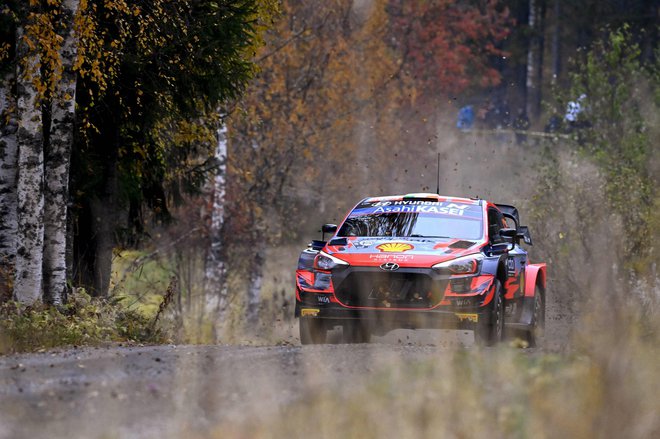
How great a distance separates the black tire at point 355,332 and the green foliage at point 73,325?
2440mm

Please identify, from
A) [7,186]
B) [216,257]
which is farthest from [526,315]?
[216,257]

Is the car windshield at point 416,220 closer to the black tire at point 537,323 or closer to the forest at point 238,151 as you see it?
the black tire at point 537,323

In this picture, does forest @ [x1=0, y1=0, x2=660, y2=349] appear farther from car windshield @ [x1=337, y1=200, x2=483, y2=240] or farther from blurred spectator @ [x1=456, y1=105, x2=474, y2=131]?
car windshield @ [x1=337, y1=200, x2=483, y2=240]

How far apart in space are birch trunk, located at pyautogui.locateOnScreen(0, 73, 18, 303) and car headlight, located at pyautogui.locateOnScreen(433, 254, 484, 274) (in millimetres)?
5143

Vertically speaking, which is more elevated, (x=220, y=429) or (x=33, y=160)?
(x=33, y=160)

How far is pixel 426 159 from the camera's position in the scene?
40719 millimetres

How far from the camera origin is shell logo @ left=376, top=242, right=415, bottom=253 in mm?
13391

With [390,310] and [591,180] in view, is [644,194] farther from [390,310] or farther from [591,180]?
[390,310]

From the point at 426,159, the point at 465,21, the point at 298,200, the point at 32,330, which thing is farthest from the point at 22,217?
the point at 465,21

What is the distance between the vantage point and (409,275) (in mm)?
13141

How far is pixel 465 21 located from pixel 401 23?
10.4 ft

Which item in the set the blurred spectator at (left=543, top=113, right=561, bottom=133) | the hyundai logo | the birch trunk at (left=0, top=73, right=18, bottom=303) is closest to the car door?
the hyundai logo

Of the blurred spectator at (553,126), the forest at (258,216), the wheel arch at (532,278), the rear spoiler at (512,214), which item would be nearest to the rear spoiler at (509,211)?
the rear spoiler at (512,214)

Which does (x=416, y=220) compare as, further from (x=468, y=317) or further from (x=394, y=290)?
(x=468, y=317)
